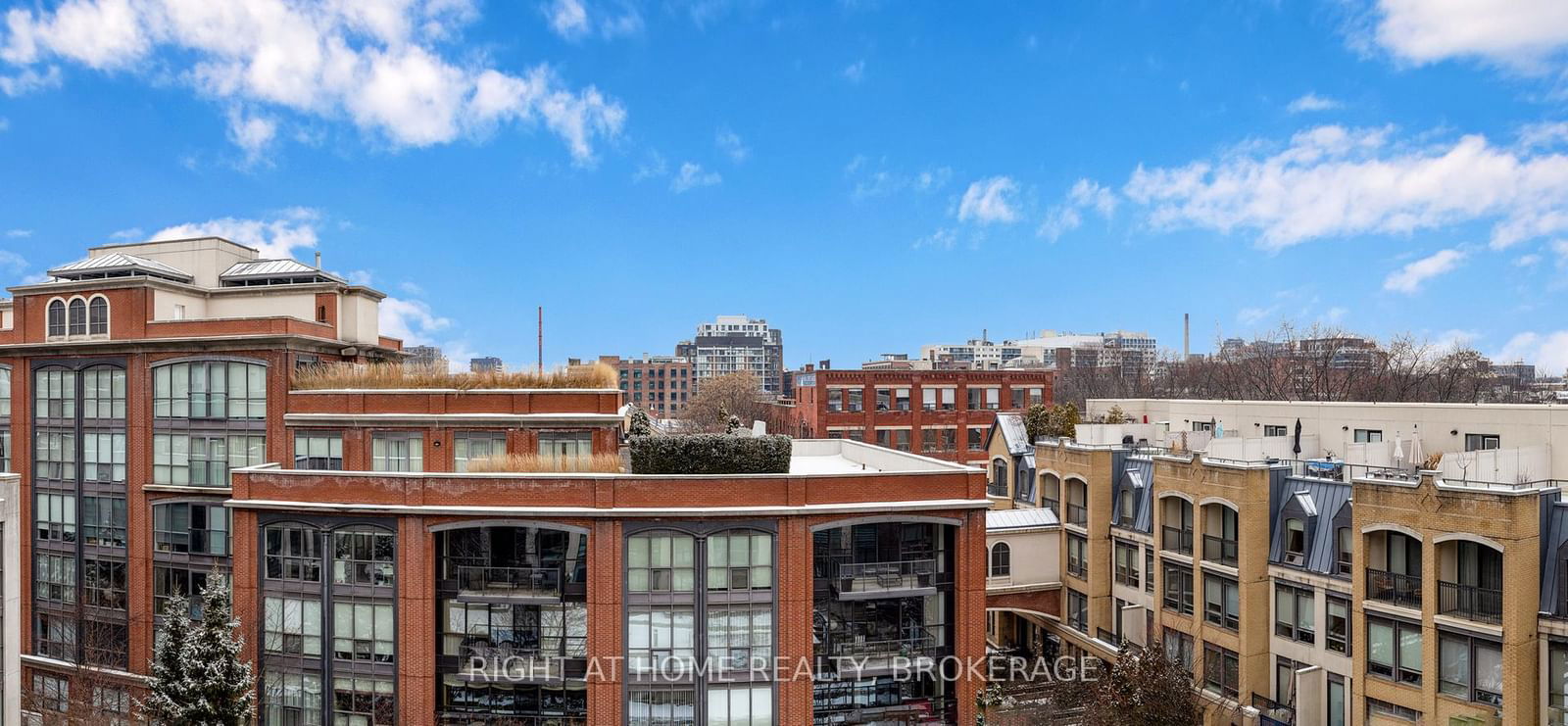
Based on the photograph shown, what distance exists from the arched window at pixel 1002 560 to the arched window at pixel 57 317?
→ 36.5 meters

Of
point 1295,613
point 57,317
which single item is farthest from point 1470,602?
point 57,317

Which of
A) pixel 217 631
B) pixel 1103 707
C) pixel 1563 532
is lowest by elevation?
pixel 1103 707

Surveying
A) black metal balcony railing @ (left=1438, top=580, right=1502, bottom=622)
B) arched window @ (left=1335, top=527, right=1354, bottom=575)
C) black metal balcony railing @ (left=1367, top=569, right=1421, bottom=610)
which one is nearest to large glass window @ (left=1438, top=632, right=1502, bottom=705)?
black metal balcony railing @ (left=1438, top=580, right=1502, bottom=622)

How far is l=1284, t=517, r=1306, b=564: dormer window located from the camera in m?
25.6

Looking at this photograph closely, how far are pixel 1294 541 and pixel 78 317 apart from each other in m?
42.3

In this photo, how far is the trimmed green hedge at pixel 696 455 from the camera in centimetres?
2366

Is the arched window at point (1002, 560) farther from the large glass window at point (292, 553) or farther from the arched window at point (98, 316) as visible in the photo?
the arched window at point (98, 316)

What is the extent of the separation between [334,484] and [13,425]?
61.7 feet

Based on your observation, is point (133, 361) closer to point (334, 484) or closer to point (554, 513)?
point (334, 484)

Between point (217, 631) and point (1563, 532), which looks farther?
point (217, 631)

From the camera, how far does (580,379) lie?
28.2 m

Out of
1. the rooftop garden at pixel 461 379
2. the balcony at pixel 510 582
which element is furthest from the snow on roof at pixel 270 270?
the balcony at pixel 510 582

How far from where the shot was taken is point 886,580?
24.2 m

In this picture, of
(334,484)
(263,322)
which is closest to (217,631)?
(334,484)
